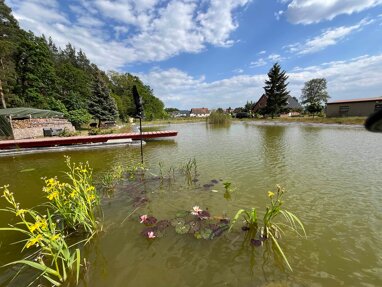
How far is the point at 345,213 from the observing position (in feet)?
14.2

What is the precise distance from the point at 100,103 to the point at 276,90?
33.4 meters

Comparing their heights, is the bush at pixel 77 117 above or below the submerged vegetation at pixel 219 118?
above

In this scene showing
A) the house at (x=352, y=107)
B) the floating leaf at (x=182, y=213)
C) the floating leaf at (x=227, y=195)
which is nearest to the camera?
the floating leaf at (x=182, y=213)

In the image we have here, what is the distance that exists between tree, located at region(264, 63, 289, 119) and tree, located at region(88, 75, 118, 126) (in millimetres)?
30863

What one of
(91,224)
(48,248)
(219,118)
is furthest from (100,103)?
(48,248)

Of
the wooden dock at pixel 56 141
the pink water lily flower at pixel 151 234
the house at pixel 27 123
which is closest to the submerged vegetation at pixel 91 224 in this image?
the pink water lily flower at pixel 151 234

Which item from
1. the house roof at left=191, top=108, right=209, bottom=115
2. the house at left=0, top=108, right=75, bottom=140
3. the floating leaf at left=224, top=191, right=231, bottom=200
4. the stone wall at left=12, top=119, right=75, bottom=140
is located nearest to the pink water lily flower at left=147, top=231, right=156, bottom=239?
the floating leaf at left=224, top=191, right=231, bottom=200

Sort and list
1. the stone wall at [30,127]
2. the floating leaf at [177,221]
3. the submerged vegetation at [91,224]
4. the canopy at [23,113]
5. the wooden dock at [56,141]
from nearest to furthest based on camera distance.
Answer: the submerged vegetation at [91,224]
the floating leaf at [177,221]
the wooden dock at [56,141]
the canopy at [23,113]
the stone wall at [30,127]

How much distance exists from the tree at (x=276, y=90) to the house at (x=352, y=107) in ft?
28.7

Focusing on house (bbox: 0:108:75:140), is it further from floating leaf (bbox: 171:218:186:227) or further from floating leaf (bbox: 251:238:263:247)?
floating leaf (bbox: 251:238:263:247)

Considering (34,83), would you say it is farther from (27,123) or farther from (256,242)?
(256,242)

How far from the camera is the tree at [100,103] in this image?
29109mm

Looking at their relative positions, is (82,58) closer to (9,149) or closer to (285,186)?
(9,149)

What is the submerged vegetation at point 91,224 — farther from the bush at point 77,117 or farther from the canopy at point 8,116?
the bush at point 77,117
